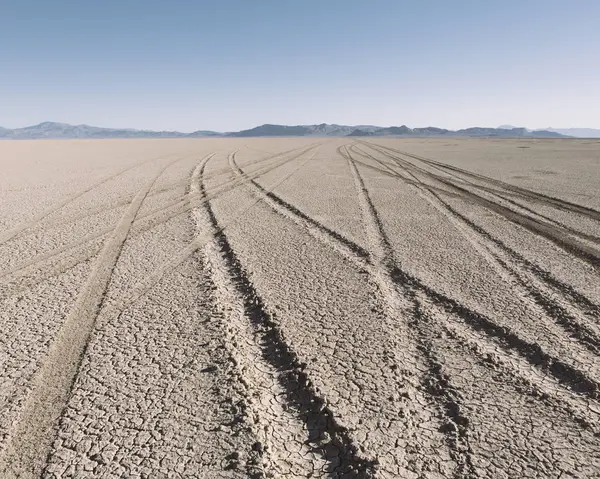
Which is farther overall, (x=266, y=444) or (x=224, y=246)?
(x=224, y=246)

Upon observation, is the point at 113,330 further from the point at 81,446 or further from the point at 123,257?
the point at 123,257

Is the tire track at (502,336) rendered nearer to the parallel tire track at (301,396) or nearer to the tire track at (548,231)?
the parallel tire track at (301,396)

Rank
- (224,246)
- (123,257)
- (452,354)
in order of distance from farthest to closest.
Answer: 1. (224,246)
2. (123,257)
3. (452,354)

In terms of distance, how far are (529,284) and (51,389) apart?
354 centimetres

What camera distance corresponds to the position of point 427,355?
2.50 m

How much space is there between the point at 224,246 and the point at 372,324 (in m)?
2.24

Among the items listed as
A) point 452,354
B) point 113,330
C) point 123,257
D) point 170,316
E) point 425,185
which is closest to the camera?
point 452,354

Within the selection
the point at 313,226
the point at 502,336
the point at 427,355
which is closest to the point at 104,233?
the point at 313,226

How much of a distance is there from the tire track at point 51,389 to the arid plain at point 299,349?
11 mm

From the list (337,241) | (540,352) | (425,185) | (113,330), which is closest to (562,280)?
(540,352)

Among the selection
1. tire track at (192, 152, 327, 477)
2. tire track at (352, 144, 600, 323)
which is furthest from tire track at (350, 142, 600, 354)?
tire track at (192, 152, 327, 477)

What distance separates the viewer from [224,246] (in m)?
4.63

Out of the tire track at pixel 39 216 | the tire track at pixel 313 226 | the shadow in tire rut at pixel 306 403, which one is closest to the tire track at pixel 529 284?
the tire track at pixel 313 226

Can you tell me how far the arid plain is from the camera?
1.79m
